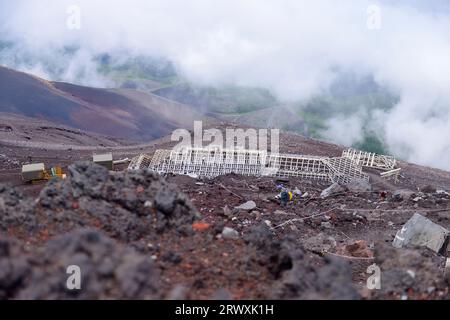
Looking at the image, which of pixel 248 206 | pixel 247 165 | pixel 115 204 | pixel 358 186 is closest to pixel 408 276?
pixel 115 204

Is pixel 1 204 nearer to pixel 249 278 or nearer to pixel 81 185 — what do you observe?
pixel 81 185

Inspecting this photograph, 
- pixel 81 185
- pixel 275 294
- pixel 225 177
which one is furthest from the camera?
pixel 225 177

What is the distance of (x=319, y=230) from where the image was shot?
1428 cm

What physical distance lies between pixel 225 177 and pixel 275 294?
12752mm

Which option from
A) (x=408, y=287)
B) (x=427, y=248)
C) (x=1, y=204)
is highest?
(x=1, y=204)

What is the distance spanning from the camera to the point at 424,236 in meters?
13.0

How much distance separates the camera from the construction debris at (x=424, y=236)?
1288 centimetres

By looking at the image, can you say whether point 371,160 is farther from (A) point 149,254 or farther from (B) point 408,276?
(A) point 149,254

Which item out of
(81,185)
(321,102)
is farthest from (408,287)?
(321,102)

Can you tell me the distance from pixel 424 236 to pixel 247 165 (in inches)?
319

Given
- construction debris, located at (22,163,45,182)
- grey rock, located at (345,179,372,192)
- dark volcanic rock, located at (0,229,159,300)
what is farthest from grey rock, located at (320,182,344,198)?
dark volcanic rock, located at (0,229,159,300)

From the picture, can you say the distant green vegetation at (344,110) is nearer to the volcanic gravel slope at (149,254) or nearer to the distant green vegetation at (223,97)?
the distant green vegetation at (223,97)

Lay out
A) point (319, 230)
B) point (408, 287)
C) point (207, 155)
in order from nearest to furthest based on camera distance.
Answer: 1. point (408, 287)
2. point (319, 230)
3. point (207, 155)

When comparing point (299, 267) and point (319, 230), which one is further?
point (319, 230)
